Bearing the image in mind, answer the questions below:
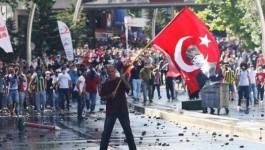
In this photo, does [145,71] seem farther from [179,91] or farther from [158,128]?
[158,128]

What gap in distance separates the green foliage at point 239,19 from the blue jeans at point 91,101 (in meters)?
23.1

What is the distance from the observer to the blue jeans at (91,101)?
28.7 meters

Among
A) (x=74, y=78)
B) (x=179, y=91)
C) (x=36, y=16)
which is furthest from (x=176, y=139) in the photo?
(x=36, y=16)

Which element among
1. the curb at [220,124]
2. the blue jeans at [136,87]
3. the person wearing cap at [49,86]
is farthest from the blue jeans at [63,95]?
the curb at [220,124]

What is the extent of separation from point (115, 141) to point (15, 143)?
2.25 meters

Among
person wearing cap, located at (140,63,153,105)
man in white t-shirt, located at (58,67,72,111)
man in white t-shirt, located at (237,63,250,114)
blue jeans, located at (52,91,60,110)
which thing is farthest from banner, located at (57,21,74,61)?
man in white t-shirt, located at (237,63,250,114)

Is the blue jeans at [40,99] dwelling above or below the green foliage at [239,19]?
below

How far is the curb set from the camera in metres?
18.0

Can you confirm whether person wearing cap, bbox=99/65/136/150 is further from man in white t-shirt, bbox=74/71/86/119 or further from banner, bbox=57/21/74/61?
banner, bbox=57/21/74/61

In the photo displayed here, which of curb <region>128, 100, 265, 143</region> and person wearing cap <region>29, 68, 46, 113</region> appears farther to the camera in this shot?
person wearing cap <region>29, 68, 46, 113</region>

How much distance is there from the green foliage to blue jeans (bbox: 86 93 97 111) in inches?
909

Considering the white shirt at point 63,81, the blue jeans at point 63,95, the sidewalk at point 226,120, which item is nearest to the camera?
the sidewalk at point 226,120

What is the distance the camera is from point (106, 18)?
10044 centimetres

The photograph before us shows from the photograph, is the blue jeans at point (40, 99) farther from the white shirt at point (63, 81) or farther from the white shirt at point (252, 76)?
the white shirt at point (252, 76)
